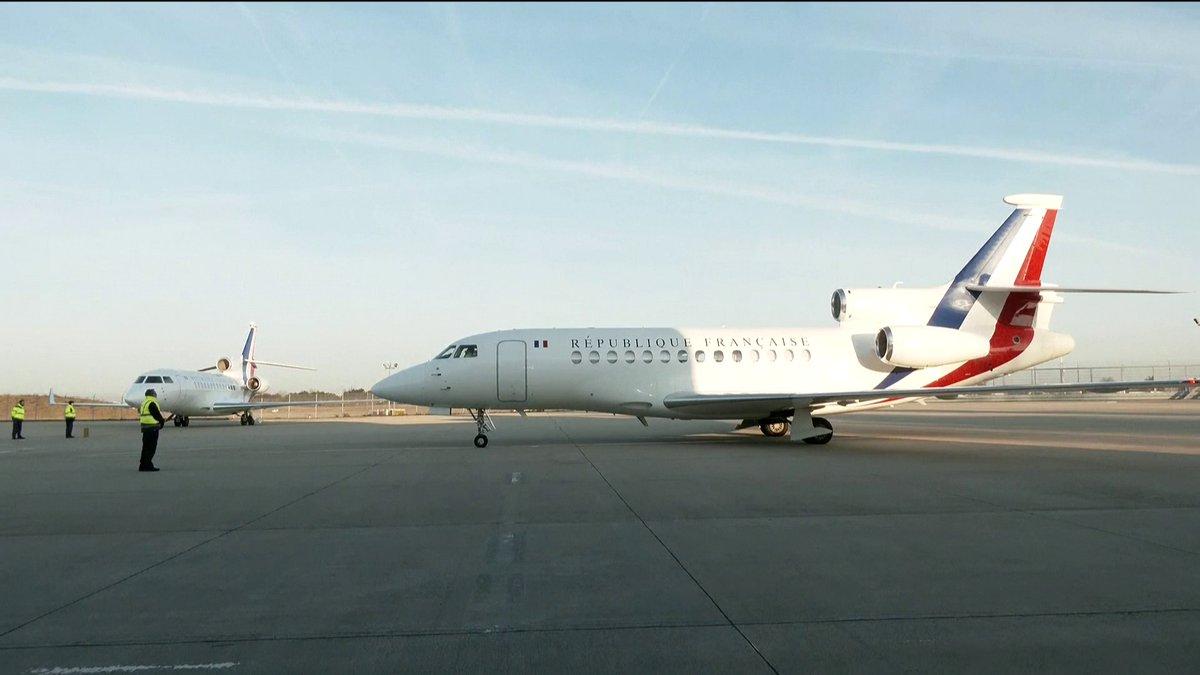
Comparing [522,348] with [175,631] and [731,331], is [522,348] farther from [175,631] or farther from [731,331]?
[175,631]

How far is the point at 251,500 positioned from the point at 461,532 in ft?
13.3

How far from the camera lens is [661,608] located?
16.6ft

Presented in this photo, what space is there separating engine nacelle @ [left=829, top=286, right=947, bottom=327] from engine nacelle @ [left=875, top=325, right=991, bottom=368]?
2.91 feet

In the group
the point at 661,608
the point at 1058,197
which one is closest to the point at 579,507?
the point at 661,608

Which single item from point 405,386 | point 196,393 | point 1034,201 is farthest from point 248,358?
point 1034,201

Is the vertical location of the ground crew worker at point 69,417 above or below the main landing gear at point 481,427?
above

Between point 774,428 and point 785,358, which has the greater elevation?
point 785,358

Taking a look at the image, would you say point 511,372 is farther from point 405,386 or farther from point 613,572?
point 613,572

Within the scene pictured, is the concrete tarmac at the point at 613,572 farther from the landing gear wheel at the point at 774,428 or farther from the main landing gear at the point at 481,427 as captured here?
the landing gear wheel at the point at 774,428

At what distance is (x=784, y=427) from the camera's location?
75.1 ft

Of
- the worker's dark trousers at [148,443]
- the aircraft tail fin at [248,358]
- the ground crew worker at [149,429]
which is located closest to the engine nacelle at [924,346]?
the ground crew worker at [149,429]

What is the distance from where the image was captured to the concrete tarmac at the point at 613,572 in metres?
4.26

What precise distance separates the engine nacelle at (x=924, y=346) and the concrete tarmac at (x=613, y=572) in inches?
269

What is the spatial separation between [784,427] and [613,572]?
17.6 metres
